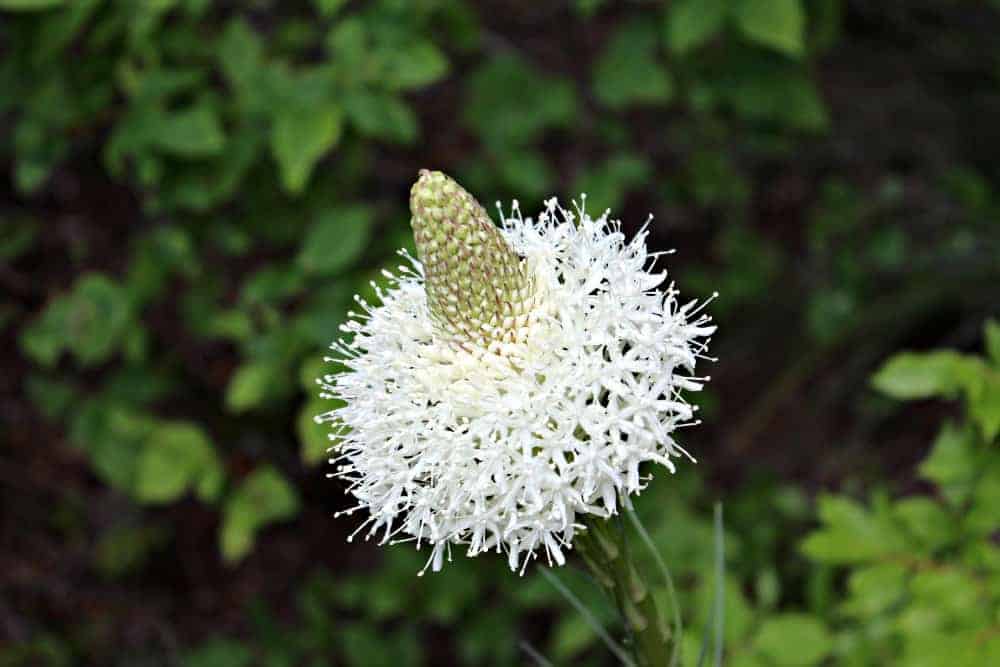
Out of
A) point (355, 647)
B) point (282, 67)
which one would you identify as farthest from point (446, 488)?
point (355, 647)

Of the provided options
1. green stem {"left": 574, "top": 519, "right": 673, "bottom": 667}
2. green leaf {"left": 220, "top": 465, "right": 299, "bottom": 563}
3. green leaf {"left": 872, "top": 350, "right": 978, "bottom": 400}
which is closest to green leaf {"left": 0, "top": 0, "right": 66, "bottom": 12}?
green leaf {"left": 220, "top": 465, "right": 299, "bottom": 563}

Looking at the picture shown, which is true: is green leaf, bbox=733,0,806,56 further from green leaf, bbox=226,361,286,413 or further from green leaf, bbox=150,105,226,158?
green leaf, bbox=226,361,286,413

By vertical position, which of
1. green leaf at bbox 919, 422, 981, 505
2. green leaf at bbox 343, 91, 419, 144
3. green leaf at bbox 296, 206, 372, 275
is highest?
green leaf at bbox 343, 91, 419, 144

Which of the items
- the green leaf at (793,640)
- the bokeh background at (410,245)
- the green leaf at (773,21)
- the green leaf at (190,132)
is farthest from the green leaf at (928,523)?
the green leaf at (190,132)

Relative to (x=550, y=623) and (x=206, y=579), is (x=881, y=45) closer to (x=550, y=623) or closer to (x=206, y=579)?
(x=550, y=623)

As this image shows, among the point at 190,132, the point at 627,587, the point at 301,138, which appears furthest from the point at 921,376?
the point at 190,132

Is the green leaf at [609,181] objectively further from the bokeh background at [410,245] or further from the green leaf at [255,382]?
the green leaf at [255,382]
